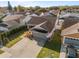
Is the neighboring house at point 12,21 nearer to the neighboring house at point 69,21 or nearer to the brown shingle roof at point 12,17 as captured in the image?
the brown shingle roof at point 12,17

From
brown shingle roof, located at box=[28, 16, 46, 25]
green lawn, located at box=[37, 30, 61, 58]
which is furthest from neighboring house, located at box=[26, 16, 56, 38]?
green lawn, located at box=[37, 30, 61, 58]

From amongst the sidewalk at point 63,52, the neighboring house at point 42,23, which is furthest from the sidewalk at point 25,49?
the sidewalk at point 63,52

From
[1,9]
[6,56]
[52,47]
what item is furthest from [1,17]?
[52,47]

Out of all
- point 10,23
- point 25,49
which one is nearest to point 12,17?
point 10,23

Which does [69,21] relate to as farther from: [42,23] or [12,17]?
[12,17]

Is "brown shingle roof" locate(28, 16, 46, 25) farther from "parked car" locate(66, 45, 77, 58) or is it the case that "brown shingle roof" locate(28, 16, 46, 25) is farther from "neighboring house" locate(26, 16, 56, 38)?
"parked car" locate(66, 45, 77, 58)

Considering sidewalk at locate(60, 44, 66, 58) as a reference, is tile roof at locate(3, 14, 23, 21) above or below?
above
